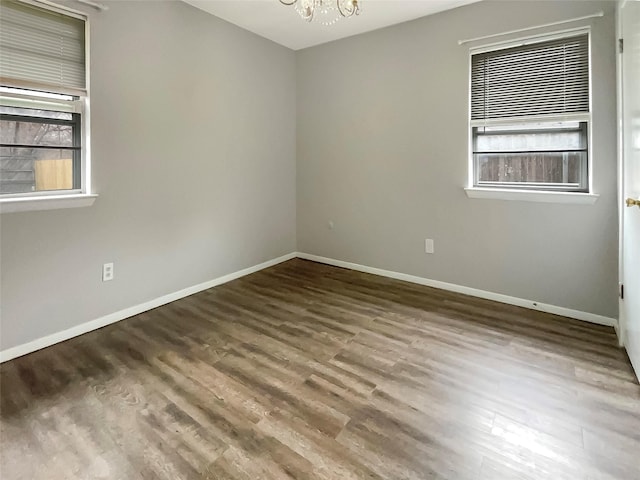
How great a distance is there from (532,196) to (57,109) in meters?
3.60

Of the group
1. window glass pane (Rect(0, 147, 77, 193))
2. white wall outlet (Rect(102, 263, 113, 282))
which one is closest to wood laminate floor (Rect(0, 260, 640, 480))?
white wall outlet (Rect(102, 263, 113, 282))

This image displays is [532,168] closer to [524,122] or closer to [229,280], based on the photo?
[524,122]

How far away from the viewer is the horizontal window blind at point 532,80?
9.30 feet

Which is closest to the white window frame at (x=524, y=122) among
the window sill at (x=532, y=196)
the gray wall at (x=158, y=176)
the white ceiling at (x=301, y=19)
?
the window sill at (x=532, y=196)

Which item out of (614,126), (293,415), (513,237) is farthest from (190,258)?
(614,126)

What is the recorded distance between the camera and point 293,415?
1.82m

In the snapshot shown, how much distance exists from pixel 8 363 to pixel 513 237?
3.79 metres

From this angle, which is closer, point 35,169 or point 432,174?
point 35,169

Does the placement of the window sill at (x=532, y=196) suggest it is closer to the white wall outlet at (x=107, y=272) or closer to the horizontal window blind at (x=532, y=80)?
the horizontal window blind at (x=532, y=80)

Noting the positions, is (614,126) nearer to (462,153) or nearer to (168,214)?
(462,153)

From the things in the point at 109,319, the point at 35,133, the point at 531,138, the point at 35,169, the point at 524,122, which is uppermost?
the point at 524,122

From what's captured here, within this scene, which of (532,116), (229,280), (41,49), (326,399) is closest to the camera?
(326,399)

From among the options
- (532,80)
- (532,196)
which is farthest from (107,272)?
(532,80)

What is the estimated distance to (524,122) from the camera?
121 inches
